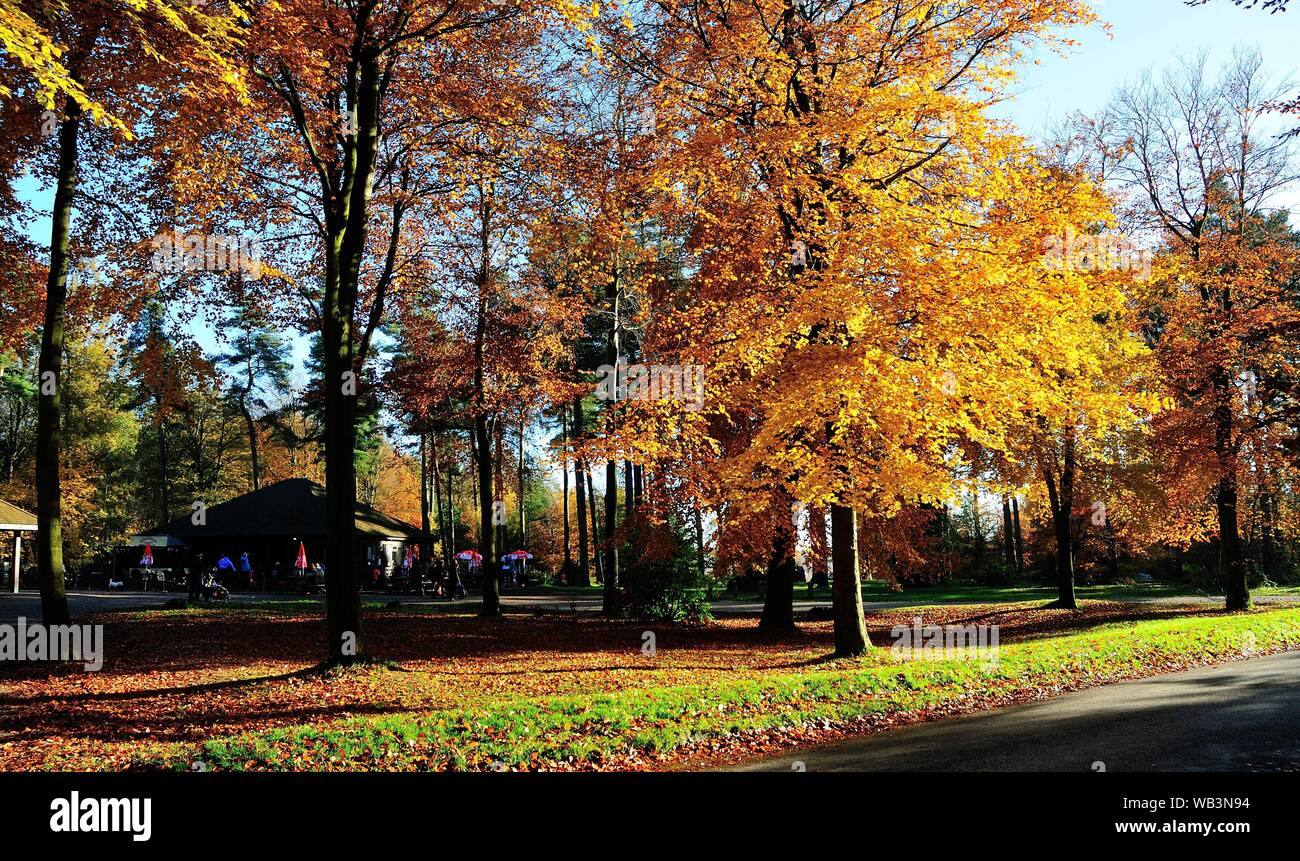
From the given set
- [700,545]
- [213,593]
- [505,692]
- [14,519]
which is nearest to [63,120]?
[505,692]

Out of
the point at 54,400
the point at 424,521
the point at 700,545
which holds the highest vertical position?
the point at 54,400

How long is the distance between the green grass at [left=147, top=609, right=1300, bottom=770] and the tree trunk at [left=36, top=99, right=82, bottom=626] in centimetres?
725

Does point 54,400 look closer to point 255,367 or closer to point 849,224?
point 849,224

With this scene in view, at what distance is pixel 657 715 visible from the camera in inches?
342

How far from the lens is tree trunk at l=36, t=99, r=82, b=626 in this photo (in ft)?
39.8

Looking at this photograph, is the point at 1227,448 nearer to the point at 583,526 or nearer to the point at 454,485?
the point at 583,526

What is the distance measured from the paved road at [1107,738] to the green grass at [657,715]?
0.86 m

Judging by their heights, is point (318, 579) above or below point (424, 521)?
below

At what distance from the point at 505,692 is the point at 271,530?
31765mm

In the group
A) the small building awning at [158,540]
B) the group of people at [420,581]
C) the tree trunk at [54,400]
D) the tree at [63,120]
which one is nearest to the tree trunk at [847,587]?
the tree at [63,120]

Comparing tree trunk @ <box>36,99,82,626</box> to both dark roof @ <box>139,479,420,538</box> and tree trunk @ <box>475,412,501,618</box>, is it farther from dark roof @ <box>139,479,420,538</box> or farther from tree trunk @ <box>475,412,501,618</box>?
dark roof @ <box>139,479,420,538</box>

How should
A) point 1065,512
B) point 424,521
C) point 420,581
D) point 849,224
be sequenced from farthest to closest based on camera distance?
1. point 424,521
2. point 420,581
3. point 1065,512
4. point 849,224

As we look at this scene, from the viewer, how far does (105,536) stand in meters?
47.7
